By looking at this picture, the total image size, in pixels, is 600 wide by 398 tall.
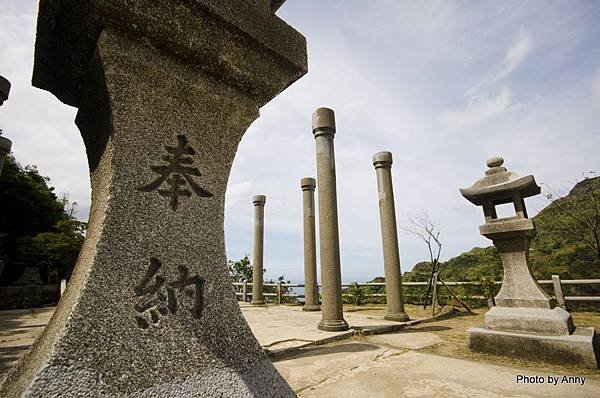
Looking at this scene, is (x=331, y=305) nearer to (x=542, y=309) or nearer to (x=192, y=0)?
(x=542, y=309)

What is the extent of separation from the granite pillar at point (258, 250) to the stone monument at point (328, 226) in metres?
6.06

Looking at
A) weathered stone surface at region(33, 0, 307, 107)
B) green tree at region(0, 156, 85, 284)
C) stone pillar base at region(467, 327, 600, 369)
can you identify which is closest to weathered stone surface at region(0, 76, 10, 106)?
weathered stone surface at region(33, 0, 307, 107)

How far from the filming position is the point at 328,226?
6078mm

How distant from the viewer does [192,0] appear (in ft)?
4.54

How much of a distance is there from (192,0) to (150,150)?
0.72 metres

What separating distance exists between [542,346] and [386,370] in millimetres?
2138

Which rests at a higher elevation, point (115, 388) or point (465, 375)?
point (115, 388)

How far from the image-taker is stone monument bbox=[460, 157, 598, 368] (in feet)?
12.4

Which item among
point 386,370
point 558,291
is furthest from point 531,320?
point 558,291

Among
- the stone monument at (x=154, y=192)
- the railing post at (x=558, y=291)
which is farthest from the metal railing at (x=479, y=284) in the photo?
the stone monument at (x=154, y=192)

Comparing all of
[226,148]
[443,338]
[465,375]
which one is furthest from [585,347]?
[226,148]

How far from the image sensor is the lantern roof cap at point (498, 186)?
4718 millimetres

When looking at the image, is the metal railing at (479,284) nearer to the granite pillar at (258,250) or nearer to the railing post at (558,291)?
the railing post at (558,291)

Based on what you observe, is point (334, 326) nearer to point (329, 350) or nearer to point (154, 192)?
point (329, 350)
